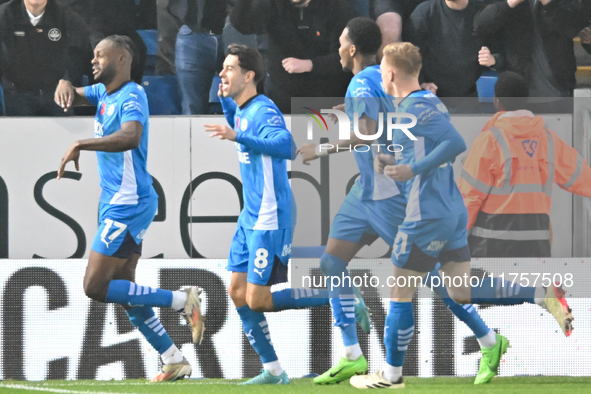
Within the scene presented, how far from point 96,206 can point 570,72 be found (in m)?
3.51

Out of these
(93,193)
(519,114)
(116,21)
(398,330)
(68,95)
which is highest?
(116,21)

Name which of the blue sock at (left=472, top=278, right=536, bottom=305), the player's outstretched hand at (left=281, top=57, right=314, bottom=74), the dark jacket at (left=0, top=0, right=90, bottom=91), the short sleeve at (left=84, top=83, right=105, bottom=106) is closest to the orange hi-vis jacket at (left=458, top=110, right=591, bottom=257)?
the blue sock at (left=472, top=278, right=536, bottom=305)

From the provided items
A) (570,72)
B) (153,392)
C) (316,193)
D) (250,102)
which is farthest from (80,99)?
(570,72)

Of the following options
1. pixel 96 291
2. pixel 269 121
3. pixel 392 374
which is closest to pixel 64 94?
pixel 96 291

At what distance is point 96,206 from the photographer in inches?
225

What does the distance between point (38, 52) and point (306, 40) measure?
193 centimetres

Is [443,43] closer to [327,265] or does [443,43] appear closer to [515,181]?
[515,181]

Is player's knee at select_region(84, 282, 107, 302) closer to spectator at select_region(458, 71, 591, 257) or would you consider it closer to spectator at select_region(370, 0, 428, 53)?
spectator at select_region(458, 71, 591, 257)

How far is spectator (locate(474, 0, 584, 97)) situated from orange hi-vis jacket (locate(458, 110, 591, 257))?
0.59m

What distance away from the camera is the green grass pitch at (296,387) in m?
4.33

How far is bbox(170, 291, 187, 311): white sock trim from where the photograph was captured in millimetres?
4953

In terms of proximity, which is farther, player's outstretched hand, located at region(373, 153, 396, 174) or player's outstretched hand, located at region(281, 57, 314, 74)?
player's outstretched hand, located at region(281, 57, 314, 74)

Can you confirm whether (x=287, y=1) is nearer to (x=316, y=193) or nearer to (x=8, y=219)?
(x=316, y=193)

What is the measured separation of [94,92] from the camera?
5.27 meters
